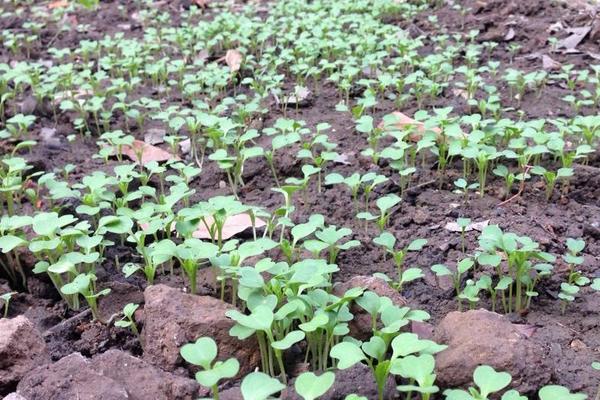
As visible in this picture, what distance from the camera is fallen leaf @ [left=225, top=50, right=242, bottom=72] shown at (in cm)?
468

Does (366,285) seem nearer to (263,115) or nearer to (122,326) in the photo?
(122,326)

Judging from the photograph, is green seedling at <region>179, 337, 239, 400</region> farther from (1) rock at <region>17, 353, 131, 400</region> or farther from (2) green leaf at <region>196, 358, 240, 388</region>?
(1) rock at <region>17, 353, 131, 400</region>

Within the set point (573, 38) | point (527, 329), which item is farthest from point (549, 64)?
point (527, 329)

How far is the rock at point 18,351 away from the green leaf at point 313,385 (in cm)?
79

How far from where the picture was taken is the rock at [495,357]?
1.63m

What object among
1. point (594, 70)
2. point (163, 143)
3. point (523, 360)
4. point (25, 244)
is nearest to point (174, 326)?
point (25, 244)

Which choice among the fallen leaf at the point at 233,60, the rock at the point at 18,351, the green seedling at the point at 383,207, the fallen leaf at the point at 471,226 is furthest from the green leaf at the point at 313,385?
the fallen leaf at the point at 233,60

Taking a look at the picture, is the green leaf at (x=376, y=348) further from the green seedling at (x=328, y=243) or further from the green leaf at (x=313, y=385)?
the green seedling at (x=328, y=243)

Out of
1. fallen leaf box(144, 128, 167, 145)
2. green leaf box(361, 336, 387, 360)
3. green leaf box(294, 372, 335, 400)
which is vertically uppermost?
green leaf box(294, 372, 335, 400)

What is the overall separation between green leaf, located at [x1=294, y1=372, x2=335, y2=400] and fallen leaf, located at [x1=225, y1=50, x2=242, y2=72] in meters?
3.46

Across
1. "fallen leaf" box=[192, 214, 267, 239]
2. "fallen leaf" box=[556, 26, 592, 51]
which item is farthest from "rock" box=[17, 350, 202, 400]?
"fallen leaf" box=[556, 26, 592, 51]

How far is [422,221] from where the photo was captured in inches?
105

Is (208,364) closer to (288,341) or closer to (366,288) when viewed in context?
(288,341)

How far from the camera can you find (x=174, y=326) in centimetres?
180
